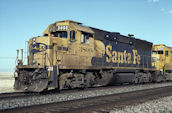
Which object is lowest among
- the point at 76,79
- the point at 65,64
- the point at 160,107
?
the point at 160,107

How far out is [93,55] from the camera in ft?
39.2

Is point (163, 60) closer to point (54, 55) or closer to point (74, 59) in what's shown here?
point (74, 59)

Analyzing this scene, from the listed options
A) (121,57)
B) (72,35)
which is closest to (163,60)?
(121,57)

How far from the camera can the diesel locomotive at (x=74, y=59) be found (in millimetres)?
9602

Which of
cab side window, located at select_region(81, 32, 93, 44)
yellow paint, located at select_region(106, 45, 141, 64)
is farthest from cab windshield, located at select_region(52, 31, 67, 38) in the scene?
yellow paint, located at select_region(106, 45, 141, 64)

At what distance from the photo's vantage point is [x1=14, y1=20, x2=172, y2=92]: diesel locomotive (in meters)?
9.60

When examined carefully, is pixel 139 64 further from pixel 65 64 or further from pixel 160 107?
pixel 160 107

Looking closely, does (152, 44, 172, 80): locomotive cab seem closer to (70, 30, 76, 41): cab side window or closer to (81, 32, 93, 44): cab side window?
(81, 32, 93, 44): cab side window

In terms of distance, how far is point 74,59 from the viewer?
35.1 feet

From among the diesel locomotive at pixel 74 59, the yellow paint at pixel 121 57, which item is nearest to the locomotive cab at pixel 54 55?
the diesel locomotive at pixel 74 59

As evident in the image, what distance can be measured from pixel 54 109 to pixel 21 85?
4.35 metres

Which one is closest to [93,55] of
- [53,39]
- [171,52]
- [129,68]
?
[53,39]

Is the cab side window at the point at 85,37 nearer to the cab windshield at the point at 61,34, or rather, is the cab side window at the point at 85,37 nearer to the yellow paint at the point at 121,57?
the cab windshield at the point at 61,34

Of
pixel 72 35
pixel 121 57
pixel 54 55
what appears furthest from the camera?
pixel 121 57
